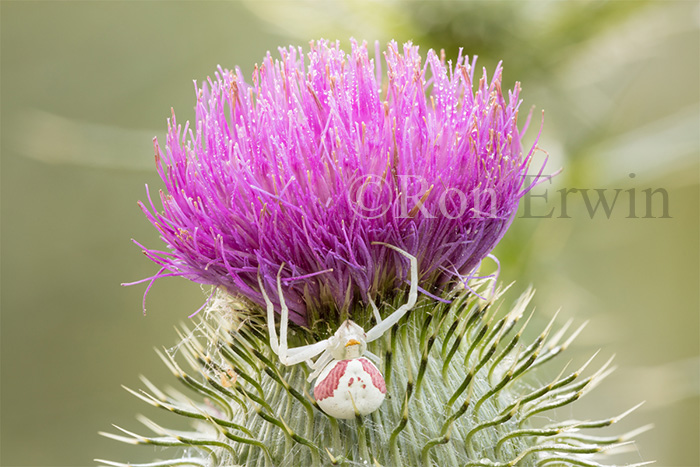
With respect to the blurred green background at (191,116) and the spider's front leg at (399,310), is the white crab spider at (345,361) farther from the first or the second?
the blurred green background at (191,116)

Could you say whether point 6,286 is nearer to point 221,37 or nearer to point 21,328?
point 21,328

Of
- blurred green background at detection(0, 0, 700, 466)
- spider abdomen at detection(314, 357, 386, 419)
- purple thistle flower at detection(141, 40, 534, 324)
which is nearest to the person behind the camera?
spider abdomen at detection(314, 357, 386, 419)

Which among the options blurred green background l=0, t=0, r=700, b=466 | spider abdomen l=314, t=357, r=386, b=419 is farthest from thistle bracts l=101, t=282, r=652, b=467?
blurred green background l=0, t=0, r=700, b=466

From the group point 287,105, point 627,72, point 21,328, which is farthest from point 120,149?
point 627,72

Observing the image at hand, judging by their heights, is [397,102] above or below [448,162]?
above

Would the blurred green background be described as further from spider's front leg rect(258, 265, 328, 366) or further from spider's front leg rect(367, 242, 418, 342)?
spider's front leg rect(258, 265, 328, 366)

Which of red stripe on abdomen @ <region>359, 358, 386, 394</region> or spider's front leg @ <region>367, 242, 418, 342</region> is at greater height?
spider's front leg @ <region>367, 242, 418, 342</region>
